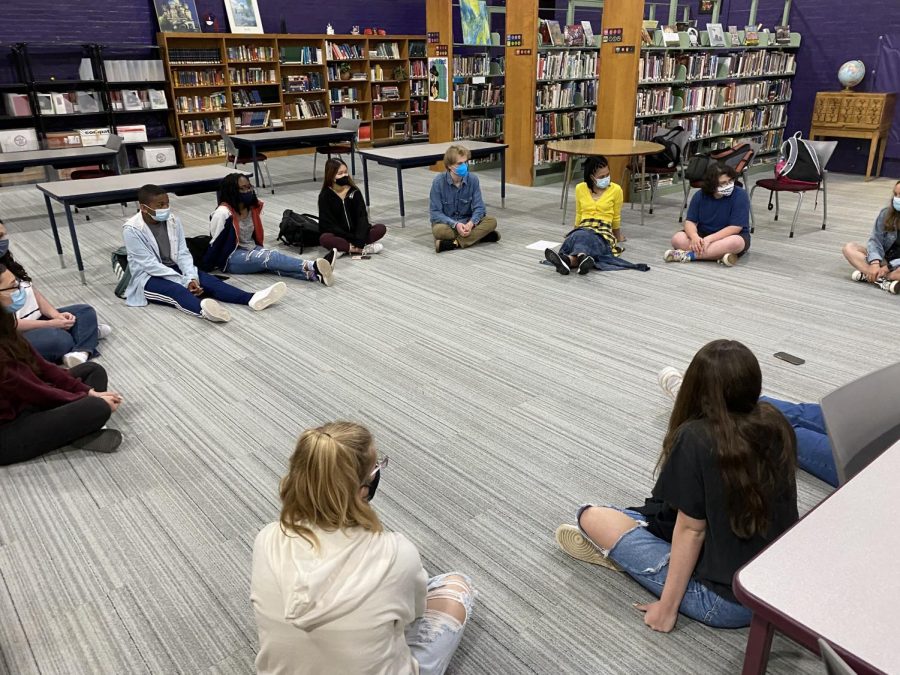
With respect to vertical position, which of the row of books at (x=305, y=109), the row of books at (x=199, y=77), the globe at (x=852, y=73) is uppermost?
the row of books at (x=199, y=77)

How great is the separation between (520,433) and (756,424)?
1493mm

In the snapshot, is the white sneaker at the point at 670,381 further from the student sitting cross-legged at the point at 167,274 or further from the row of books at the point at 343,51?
the row of books at the point at 343,51

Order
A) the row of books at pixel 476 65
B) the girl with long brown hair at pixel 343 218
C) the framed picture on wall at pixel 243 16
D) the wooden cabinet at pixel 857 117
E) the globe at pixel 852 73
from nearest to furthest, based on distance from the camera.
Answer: the girl with long brown hair at pixel 343 218 < the wooden cabinet at pixel 857 117 < the globe at pixel 852 73 < the row of books at pixel 476 65 < the framed picture on wall at pixel 243 16

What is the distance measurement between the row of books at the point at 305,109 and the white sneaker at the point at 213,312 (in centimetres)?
781

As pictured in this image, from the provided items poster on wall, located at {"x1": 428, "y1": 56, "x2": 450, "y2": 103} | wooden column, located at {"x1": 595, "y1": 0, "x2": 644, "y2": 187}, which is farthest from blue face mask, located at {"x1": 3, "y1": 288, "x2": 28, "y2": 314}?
poster on wall, located at {"x1": 428, "y1": 56, "x2": 450, "y2": 103}

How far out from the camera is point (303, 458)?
1379 mm

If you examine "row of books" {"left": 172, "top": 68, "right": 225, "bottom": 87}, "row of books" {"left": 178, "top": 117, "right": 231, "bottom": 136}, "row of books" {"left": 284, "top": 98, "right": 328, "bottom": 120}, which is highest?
"row of books" {"left": 172, "top": 68, "right": 225, "bottom": 87}

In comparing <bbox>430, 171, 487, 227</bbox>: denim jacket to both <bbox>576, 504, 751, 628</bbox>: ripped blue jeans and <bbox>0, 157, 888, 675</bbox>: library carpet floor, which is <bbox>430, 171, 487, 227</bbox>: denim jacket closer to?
<bbox>0, 157, 888, 675</bbox>: library carpet floor

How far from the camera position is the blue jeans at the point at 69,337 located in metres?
3.54

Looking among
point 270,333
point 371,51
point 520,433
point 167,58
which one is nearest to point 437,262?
point 270,333

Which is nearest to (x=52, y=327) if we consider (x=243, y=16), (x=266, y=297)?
(x=266, y=297)

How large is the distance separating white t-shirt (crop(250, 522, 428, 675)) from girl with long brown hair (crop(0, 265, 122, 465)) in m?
1.79

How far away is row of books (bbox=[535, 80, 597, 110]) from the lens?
831cm

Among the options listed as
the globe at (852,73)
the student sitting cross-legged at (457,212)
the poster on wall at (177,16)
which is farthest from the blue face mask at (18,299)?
the globe at (852,73)
